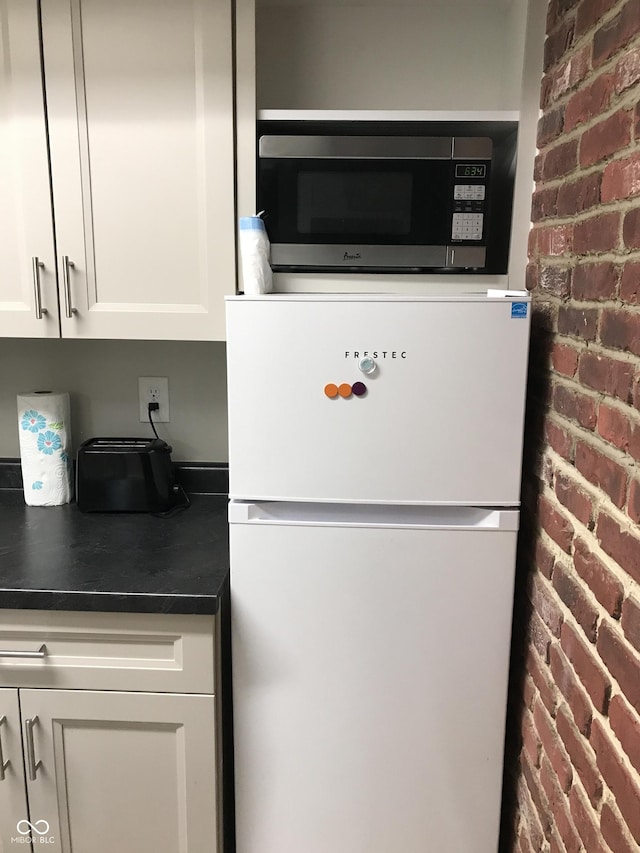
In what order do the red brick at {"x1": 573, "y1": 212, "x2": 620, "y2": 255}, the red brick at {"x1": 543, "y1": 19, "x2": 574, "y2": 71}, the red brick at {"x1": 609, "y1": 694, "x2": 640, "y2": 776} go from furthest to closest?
the red brick at {"x1": 543, "y1": 19, "x2": 574, "y2": 71}
the red brick at {"x1": 573, "y1": 212, "x2": 620, "y2": 255}
the red brick at {"x1": 609, "y1": 694, "x2": 640, "y2": 776}

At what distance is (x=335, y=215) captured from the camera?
152cm

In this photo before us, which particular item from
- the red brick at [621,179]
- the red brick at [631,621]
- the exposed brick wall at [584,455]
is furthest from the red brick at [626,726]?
the red brick at [621,179]

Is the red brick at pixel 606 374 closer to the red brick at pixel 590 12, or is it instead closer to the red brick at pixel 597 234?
the red brick at pixel 597 234

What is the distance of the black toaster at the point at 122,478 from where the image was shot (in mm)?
1755

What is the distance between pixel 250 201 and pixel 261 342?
0.43 metres

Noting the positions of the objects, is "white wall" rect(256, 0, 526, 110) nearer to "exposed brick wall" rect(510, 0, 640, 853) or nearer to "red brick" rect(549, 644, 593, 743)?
"exposed brick wall" rect(510, 0, 640, 853)

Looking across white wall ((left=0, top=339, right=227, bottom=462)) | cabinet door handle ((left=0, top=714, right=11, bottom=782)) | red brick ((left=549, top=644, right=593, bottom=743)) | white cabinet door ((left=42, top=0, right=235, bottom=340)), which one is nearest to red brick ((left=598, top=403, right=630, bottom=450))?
red brick ((left=549, top=644, right=593, bottom=743))

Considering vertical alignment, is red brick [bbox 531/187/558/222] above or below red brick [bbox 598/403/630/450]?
above

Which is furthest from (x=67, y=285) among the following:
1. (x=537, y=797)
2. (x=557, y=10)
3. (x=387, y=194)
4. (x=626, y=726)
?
(x=537, y=797)

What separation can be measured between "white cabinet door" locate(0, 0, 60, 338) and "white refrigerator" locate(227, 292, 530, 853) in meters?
0.59

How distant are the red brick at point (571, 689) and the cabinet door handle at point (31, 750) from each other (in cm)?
110

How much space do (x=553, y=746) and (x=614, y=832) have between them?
285 mm

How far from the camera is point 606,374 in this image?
3.40 feet

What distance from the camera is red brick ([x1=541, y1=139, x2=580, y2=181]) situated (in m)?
1.20
